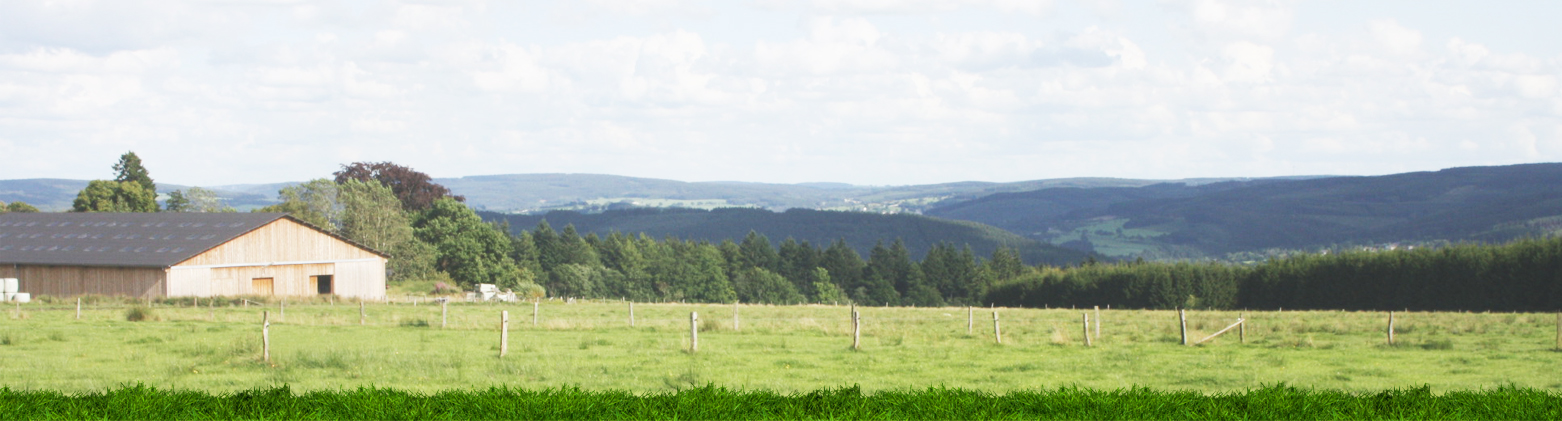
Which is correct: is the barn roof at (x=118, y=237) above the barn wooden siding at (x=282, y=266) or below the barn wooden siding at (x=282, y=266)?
above

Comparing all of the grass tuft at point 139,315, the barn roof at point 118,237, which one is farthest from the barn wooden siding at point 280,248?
the grass tuft at point 139,315

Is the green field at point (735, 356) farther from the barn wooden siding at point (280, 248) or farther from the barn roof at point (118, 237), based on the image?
the barn wooden siding at point (280, 248)

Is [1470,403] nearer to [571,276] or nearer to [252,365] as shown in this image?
[252,365]

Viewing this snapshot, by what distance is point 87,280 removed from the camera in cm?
5084

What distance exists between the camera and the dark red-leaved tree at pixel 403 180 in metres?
96.8

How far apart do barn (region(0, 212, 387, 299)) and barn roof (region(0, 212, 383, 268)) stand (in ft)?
0.15

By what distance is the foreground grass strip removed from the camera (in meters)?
9.92

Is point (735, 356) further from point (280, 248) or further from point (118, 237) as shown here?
point (118, 237)

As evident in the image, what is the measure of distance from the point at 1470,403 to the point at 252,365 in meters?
17.4

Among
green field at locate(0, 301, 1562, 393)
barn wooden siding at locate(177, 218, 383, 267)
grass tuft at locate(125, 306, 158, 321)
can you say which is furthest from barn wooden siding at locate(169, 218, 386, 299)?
grass tuft at locate(125, 306, 158, 321)

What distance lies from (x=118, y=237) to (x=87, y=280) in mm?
2974

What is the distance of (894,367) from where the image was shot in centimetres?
1956

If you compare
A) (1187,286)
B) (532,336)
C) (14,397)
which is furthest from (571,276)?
(14,397)

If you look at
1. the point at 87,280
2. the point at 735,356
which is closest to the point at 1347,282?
the point at 735,356
